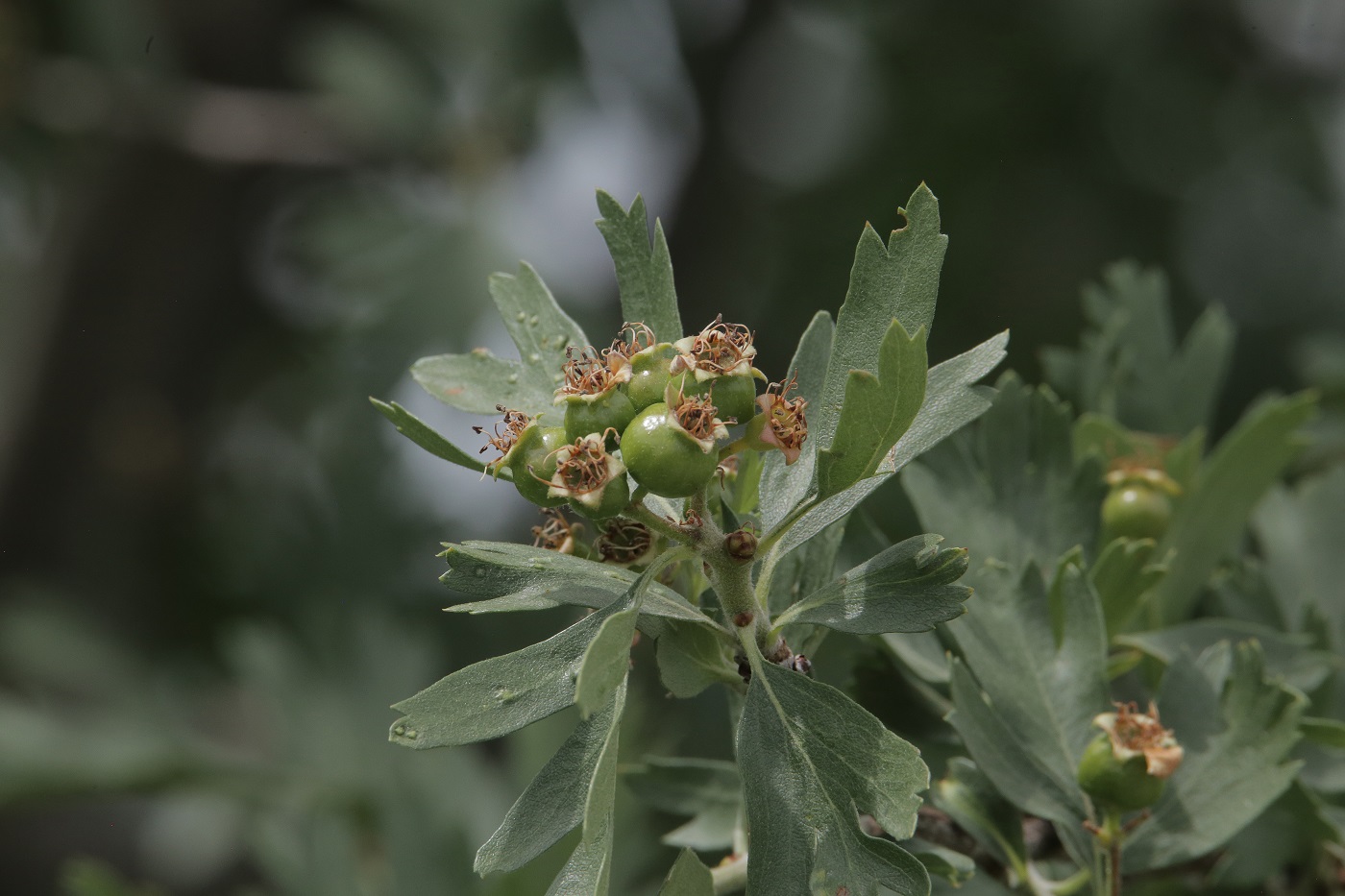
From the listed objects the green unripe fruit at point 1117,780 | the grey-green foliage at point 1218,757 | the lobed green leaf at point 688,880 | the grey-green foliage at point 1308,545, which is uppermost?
the lobed green leaf at point 688,880

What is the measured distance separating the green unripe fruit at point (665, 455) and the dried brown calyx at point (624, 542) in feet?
0.36

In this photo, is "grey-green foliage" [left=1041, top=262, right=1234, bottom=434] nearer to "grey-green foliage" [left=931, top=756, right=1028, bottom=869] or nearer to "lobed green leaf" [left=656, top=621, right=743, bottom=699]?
"grey-green foliage" [left=931, top=756, right=1028, bottom=869]

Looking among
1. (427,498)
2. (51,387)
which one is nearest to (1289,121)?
(427,498)

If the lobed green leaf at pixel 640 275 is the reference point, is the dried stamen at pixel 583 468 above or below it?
below

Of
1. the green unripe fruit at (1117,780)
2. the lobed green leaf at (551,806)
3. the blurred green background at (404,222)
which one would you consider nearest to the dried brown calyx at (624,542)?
the lobed green leaf at (551,806)

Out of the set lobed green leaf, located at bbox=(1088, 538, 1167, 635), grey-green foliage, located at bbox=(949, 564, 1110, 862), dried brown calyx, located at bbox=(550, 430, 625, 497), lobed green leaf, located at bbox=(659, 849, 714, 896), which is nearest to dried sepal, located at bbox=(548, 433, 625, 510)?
dried brown calyx, located at bbox=(550, 430, 625, 497)

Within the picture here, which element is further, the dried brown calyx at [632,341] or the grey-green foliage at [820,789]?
the dried brown calyx at [632,341]

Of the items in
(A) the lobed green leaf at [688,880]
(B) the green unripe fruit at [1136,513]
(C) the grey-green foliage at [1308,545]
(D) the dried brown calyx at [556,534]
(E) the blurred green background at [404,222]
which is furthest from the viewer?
(E) the blurred green background at [404,222]

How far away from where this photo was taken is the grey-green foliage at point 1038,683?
95 cm

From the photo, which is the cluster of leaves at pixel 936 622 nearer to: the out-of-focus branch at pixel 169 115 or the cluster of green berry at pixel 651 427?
the cluster of green berry at pixel 651 427

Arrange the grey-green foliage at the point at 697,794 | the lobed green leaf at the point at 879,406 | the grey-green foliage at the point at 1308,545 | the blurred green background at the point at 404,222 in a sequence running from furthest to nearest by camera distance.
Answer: the blurred green background at the point at 404,222 < the grey-green foliage at the point at 1308,545 < the grey-green foliage at the point at 697,794 < the lobed green leaf at the point at 879,406

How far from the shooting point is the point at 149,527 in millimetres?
3715

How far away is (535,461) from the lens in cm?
77

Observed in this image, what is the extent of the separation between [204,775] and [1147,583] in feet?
6.34
